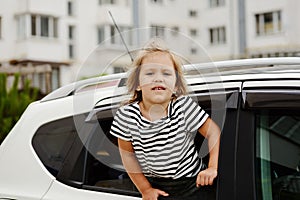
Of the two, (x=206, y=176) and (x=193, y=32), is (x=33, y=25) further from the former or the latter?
(x=206, y=176)

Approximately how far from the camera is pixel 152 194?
2221 millimetres

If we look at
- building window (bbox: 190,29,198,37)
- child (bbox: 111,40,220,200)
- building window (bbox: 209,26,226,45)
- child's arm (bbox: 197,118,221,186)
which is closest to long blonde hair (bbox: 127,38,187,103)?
child (bbox: 111,40,220,200)

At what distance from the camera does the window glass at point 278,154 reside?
6.81 ft

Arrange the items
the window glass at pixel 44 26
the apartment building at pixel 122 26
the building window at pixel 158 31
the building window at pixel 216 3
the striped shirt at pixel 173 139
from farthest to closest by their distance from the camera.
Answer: the building window at pixel 216 3
the window glass at pixel 44 26
the apartment building at pixel 122 26
the building window at pixel 158 31
the striped shirt at pixel 173 139

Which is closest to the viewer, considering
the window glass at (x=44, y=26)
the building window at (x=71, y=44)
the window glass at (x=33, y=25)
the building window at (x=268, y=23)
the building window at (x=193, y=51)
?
the building window at (x=193, y=51)

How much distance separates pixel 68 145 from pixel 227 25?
86.2 ft

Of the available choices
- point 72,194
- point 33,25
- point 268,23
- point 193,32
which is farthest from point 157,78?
point 193,32

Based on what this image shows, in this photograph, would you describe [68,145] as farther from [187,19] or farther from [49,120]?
[187,19]

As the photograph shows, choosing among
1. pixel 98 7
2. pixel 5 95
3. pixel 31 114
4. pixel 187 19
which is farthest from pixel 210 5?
pixel 31 114

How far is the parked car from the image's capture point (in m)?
2.08

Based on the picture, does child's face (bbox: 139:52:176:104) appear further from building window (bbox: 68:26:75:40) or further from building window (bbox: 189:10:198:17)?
building window (bbox: 189:10:198:17)

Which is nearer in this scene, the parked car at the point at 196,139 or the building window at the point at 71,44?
the parked car at the point at 196,139

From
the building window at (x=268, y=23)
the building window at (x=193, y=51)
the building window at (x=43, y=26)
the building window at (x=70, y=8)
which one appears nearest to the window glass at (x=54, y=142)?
the building window at (x=193, y=51)

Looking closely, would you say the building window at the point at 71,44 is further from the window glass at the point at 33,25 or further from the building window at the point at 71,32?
the window glass at the point at 33,25
